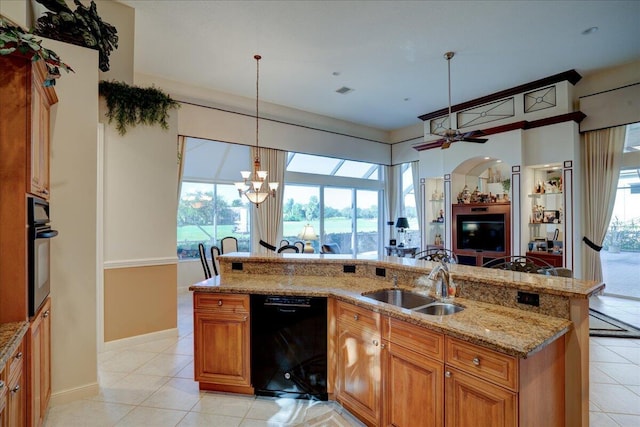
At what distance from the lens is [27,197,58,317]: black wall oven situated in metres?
1.88

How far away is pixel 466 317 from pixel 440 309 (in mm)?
336

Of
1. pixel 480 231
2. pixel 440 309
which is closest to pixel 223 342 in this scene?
pixel 440 309

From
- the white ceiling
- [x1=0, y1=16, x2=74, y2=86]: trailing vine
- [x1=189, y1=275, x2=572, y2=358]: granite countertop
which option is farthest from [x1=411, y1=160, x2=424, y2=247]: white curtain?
[x1=0, y1=16, x2=74, y2=86]: trailing vine

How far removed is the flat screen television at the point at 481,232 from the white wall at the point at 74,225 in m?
6.39

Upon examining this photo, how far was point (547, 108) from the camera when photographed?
223 inches

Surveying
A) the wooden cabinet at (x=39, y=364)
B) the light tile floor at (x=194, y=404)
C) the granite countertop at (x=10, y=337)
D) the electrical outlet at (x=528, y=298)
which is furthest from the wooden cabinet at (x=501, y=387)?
the wooden cabinet at (x=39, y=364)

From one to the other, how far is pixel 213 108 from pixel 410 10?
399 cm

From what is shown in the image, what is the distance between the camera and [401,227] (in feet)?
27.0

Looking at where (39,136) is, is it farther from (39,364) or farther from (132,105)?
(132,105)

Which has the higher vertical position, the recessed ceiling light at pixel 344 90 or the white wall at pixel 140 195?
the recessed ceiling light at pixel 344 90

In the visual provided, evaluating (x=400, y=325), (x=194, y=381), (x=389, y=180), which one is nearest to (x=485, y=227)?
(x=389, y=180)

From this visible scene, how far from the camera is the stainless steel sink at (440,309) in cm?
214

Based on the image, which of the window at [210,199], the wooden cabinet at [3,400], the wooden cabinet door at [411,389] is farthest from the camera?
the window at [210,199]

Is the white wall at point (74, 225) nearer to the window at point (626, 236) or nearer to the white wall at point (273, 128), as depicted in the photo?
the white wall at point (273, 128)
